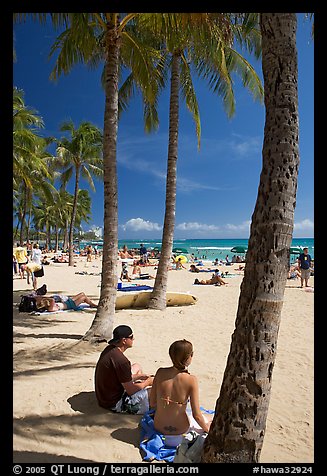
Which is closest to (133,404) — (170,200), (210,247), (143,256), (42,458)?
(42,458)

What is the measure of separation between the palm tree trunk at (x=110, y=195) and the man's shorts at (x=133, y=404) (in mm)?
2501

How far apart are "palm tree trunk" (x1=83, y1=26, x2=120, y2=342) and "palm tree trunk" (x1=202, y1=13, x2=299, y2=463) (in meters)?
4.09

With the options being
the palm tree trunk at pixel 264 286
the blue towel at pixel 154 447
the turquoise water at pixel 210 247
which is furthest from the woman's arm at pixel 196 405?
the turquoise water at pixel 210 247

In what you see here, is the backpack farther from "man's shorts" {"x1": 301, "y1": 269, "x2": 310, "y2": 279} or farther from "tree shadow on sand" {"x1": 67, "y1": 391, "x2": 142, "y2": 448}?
"man's shorts" {"x1": 301, "y1": 269, "x2": 310, "y2": 279}

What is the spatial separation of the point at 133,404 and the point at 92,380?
1.13m

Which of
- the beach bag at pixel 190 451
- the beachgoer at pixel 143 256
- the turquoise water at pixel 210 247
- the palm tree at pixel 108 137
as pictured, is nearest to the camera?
the beach bag at pixel 190 451

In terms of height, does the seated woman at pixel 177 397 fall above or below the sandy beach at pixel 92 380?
above

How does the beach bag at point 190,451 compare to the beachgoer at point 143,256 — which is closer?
the beach bag at point 190,451

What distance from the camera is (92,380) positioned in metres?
4.45

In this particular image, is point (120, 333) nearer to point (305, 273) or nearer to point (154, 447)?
point (154, 447)

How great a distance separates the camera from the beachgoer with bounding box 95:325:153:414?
138 inches

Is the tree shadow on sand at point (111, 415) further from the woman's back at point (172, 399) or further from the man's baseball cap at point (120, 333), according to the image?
the man's baseball cap at point (120, 333)

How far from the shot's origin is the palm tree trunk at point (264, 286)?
212 cm
